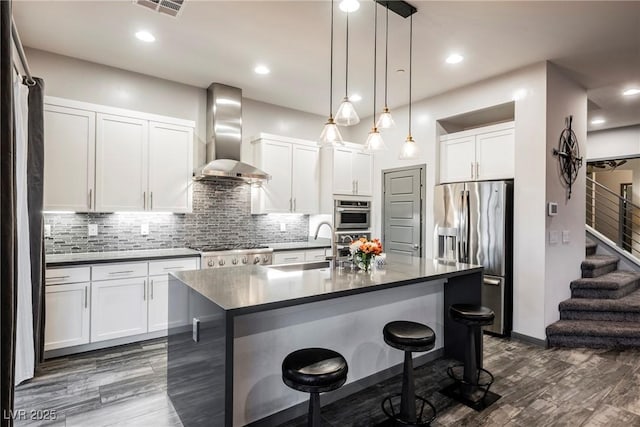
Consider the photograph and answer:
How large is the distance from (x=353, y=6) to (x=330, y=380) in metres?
2.65

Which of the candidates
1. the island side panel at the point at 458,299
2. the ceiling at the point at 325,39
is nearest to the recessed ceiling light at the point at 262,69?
the ceiling at the point at 325,39

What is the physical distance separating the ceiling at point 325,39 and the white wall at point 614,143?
221 centimetres

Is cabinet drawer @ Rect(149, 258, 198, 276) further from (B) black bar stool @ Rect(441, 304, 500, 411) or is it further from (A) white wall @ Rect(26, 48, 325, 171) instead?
(B) black bar stool @ Rect(441, 304, 500, 411)

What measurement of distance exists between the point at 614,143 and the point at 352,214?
199 inches

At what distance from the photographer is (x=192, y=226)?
4.41m

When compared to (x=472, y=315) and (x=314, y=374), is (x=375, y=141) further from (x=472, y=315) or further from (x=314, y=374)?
(x=314, y=374)

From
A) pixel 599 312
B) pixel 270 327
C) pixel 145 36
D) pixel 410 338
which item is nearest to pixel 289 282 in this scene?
pixel 270 327

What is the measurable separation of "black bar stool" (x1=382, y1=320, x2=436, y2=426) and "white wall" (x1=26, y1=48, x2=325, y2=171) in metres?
3.41

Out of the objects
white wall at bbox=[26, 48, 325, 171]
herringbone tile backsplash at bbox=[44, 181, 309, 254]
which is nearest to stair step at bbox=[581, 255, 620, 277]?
herringbone tile backsplash at bbox=[44, 181, 309, 254]

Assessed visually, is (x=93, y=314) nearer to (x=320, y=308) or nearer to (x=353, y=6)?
(x=320, y=308)

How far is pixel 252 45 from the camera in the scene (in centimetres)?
332

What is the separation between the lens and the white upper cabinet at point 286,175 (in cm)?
473

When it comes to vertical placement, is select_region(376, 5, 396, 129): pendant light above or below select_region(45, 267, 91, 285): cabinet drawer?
above

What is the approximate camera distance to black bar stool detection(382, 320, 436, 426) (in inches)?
82.7
